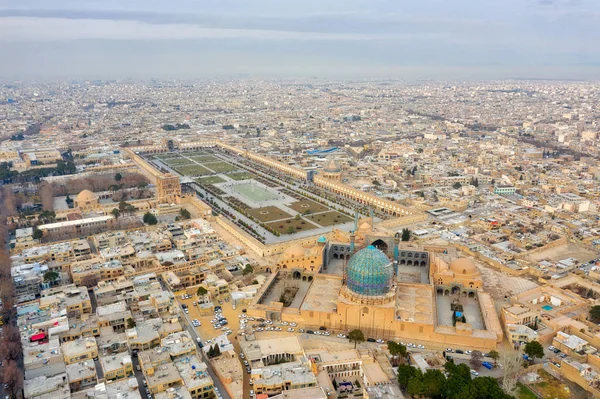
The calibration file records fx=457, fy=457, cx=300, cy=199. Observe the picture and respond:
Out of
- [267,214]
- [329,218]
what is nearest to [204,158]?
[267,214]

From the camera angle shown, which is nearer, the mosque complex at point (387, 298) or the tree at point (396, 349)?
the tree at point (396, 349)

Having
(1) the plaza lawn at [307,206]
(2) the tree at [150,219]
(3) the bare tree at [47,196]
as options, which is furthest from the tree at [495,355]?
(3) the bare tree at [47,196]

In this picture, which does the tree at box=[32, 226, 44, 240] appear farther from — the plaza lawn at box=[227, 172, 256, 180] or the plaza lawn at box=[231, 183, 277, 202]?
the plaza lawn at box=[227, 172, 256, 180]

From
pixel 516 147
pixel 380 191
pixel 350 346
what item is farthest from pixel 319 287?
pixel 516 147

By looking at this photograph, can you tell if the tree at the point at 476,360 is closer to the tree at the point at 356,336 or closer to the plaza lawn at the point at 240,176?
the tree at the point at 356,336

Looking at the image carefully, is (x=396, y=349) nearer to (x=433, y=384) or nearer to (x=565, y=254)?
(x=433, y=384)

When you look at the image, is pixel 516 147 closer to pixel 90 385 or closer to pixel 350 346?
pixel 350 346
